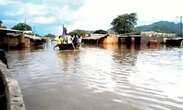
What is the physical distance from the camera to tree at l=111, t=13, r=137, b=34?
86312mm

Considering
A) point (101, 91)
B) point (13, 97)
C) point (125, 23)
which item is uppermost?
point (125, 23)

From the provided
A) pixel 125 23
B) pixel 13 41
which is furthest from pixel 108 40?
pixel 13 41

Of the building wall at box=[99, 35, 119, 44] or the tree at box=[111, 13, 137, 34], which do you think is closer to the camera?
the building wall at box=[99, 35, 119, 44]

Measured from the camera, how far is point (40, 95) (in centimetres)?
863

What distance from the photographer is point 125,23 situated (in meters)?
86.5

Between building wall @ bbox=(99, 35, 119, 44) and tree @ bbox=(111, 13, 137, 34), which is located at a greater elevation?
tree @ bbox=(111, 13, 137, 34)

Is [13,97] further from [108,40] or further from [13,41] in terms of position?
[108,40]

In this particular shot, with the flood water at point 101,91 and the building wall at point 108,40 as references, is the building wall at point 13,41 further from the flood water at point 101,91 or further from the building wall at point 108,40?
the building wall at point 108,40

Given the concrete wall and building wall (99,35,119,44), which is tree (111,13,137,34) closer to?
building wall (99,35,119,44)

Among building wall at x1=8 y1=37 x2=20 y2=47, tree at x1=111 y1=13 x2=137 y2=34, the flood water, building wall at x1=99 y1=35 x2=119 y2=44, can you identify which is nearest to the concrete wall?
the flood water

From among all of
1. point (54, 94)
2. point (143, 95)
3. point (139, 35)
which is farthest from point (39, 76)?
point (139, 35)

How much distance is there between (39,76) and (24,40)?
86.2ft

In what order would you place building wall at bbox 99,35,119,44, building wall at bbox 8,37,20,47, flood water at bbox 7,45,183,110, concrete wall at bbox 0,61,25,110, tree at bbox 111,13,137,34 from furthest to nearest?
tree at bbox 111,13,137,34
building wall at bbox 99,35,119,44
building wall at bbox 8,37,20,47
flood water at bbox 7,45,183,110
concrete wall at bbox 0,61,25,110

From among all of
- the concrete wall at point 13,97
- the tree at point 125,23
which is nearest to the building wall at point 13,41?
the concrete wall at point 13,97
